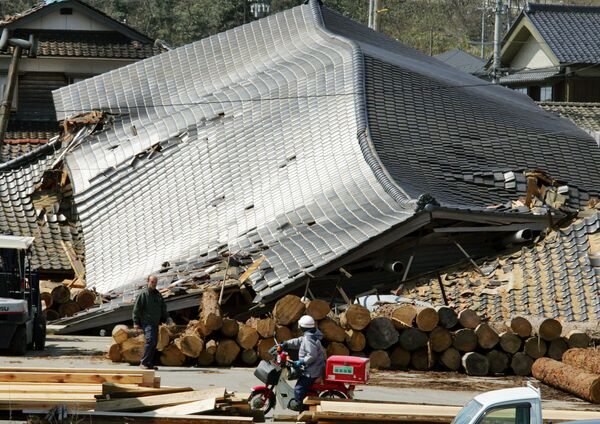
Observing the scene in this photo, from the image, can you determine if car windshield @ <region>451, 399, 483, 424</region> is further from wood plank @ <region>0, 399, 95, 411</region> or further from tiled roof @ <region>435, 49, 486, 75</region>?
tiled roof @ <region>435, 49, 486, 75</region>

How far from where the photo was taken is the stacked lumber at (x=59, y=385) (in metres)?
13.1

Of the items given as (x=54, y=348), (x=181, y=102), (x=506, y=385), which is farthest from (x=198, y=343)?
(x=181, y=102)

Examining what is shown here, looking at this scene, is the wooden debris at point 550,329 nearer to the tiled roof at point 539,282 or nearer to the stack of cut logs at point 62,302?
the tiled roof at point 539,282

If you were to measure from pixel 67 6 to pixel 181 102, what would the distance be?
15.8 metres

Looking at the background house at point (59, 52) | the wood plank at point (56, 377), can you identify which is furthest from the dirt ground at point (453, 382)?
the background house at point (59, 52)

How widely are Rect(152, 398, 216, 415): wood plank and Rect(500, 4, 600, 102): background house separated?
42046 millimetres

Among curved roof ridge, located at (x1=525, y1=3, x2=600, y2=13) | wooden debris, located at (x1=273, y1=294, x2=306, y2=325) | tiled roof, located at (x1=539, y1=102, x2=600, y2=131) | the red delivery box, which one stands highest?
curved roof ridge, located at (x1=525, y1=3, x2=600, y2=13)

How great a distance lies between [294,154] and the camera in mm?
27594

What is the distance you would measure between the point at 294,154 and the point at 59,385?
14072 millimetres

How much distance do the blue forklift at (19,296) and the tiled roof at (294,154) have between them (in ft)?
11.9

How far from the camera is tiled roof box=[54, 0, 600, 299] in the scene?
953 inches

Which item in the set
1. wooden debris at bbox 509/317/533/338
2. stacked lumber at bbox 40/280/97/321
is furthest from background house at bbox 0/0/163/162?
wooden debris at bbox 509/317/533/338

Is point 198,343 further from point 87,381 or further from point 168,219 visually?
point 168,219

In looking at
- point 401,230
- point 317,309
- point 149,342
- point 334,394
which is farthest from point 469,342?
point 334,394
